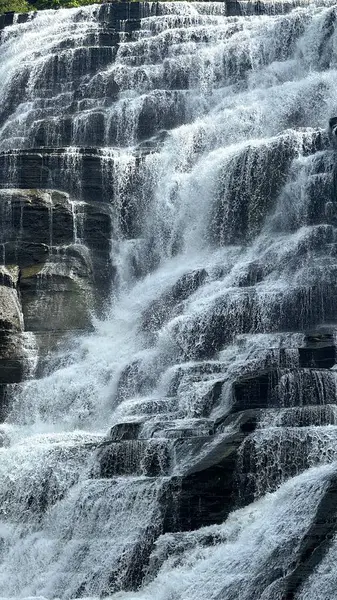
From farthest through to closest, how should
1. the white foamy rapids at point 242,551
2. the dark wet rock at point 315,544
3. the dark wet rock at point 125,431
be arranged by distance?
the dark wet rock at point 125,431 < the white foamy rapids at point 242,551 < the dark wet rock at point 315,544

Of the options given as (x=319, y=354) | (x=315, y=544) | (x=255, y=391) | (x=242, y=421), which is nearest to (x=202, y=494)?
(x=242, y=421)

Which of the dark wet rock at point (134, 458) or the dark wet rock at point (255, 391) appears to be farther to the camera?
the dark wet rock at point (255, 391)

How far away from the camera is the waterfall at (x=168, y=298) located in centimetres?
2669

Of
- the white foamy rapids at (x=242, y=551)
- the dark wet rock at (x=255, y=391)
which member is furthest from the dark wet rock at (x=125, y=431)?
the white foamy rapids at (x=242, y=551)

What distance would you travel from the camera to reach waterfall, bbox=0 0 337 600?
26.7 meters

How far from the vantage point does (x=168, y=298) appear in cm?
4162

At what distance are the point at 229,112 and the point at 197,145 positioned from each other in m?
2.40

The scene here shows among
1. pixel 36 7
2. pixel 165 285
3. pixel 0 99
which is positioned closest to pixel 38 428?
pixel 165 285

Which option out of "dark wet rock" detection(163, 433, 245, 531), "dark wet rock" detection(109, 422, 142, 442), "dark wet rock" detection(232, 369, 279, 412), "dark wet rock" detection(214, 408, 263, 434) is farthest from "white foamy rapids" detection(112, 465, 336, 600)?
"dark wet rock" detection(109, 422, 142, 442)

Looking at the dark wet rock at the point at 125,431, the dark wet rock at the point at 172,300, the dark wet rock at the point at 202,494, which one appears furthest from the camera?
the dark wet rock at the point at 172,300

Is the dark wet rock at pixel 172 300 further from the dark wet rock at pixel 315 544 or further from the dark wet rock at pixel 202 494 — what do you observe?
the dark wet rock at pixel 315 544

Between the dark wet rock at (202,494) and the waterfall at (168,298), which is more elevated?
the waterfall at (168,298)

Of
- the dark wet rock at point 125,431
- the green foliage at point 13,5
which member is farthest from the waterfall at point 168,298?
the green foliage at point 13,5

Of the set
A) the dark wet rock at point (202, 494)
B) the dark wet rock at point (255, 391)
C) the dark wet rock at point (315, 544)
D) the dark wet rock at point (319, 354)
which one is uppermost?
the dark wet rock at point (319, 354)
